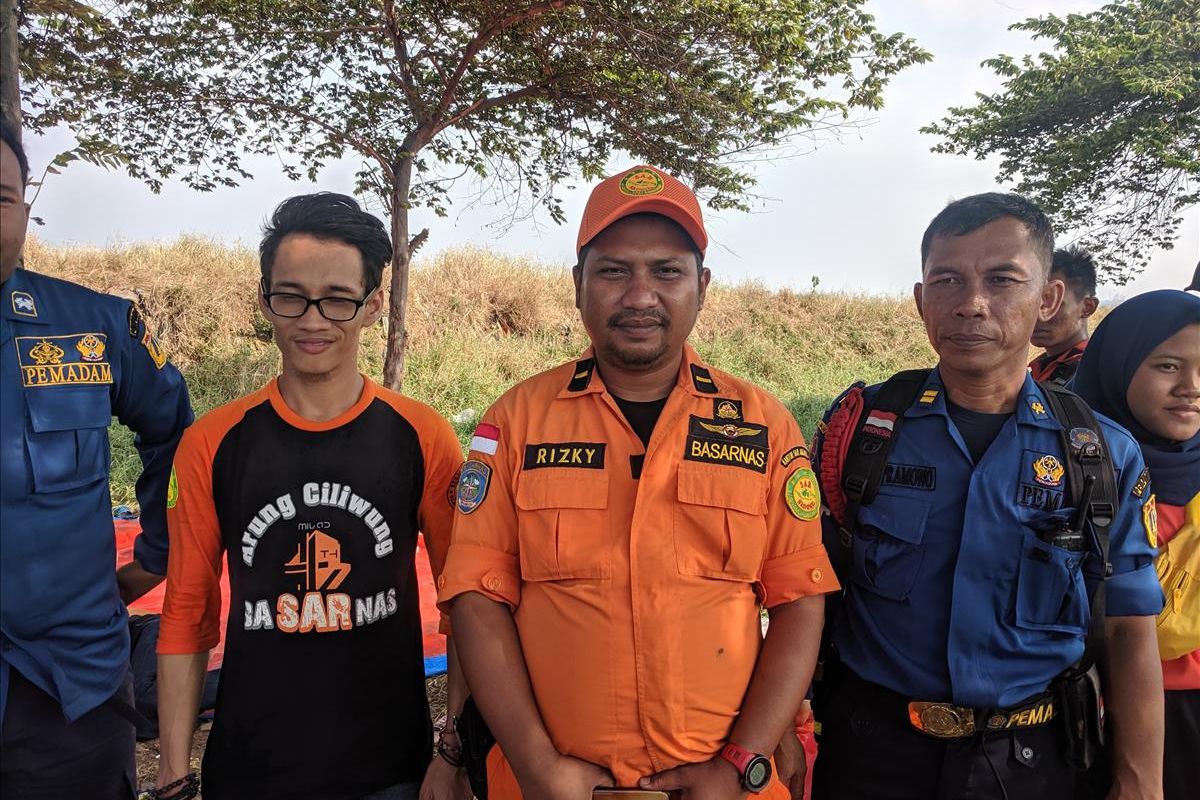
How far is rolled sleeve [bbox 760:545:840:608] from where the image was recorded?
181 centimetres

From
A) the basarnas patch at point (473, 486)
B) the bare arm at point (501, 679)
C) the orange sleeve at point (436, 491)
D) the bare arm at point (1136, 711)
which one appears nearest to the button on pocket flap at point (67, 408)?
the orange sleeve at point (436, 491)

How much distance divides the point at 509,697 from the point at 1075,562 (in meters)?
1.44

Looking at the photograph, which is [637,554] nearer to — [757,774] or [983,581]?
[757,774]

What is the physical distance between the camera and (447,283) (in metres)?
15.0

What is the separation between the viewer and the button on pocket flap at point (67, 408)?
1.80 metres

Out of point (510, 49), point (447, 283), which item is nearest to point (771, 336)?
point (447, 283)

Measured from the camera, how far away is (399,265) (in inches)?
313

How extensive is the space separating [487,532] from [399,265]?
662cm

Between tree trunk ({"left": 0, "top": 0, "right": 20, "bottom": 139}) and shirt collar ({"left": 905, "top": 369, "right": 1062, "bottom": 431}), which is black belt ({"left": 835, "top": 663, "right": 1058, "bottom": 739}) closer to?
shirt collar ({"left": 905, "top": 369, "right": 1062, "bottom": 431})

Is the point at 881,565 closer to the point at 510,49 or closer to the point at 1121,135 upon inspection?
the point at 510,49

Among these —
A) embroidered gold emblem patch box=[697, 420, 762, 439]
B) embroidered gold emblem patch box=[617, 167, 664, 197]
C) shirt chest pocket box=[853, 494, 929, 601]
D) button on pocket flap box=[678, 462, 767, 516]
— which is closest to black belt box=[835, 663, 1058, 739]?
shirt chest pocket box=[853, 494, 929, 601]

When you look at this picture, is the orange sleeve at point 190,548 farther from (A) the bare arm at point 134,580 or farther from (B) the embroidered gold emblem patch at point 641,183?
(B) the embroidered gold emblem patch at point 641,183

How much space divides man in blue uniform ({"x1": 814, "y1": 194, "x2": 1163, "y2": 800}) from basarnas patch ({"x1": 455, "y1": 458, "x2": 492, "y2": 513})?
1.00m

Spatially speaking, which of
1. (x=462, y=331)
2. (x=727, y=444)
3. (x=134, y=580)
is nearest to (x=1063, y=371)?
(x=727, y=444)
